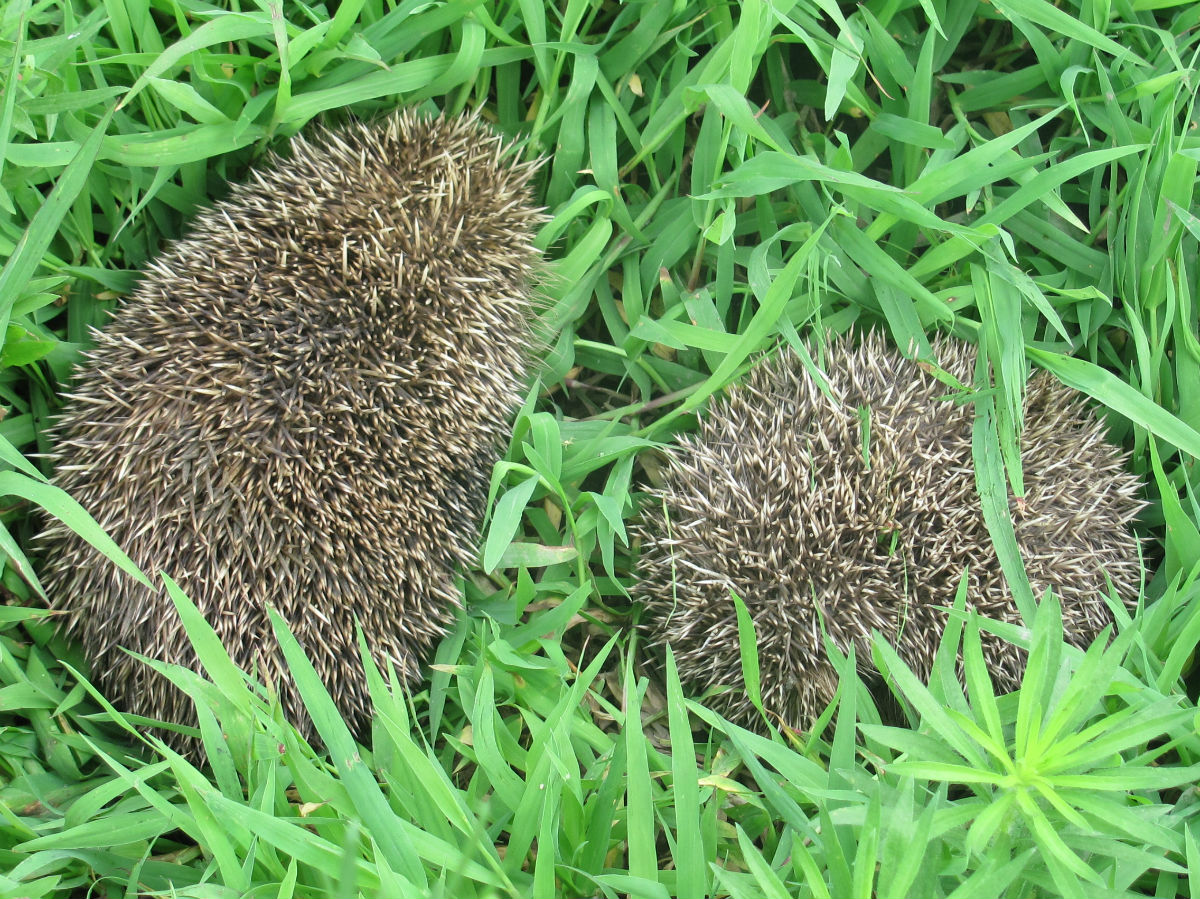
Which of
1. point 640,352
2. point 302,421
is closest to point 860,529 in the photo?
point 640,352

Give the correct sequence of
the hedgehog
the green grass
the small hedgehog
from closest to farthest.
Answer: the green grass
the hedgehog
the small hedgehog

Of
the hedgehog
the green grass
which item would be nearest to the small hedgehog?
the green grass

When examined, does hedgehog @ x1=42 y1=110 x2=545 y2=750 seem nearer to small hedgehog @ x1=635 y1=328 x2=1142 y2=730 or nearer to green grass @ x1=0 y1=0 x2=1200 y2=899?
green grass @ x1=0 y1=0 x2=1200 y2=899

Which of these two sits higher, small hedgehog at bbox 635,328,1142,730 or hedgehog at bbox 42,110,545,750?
hedgehog at bbox 42,110,545,750

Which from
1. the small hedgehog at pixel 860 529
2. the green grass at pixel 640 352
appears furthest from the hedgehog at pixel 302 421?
the small hedgehog at pixel 860 529

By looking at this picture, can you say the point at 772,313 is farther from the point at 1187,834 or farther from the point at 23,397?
the point at 23,397

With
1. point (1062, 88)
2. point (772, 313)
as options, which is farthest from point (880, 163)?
point (772, 313)

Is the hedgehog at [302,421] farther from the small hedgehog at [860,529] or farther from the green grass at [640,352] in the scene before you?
the small hedgehog at [860,529]

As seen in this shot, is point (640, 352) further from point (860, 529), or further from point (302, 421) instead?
point (302, 421)
